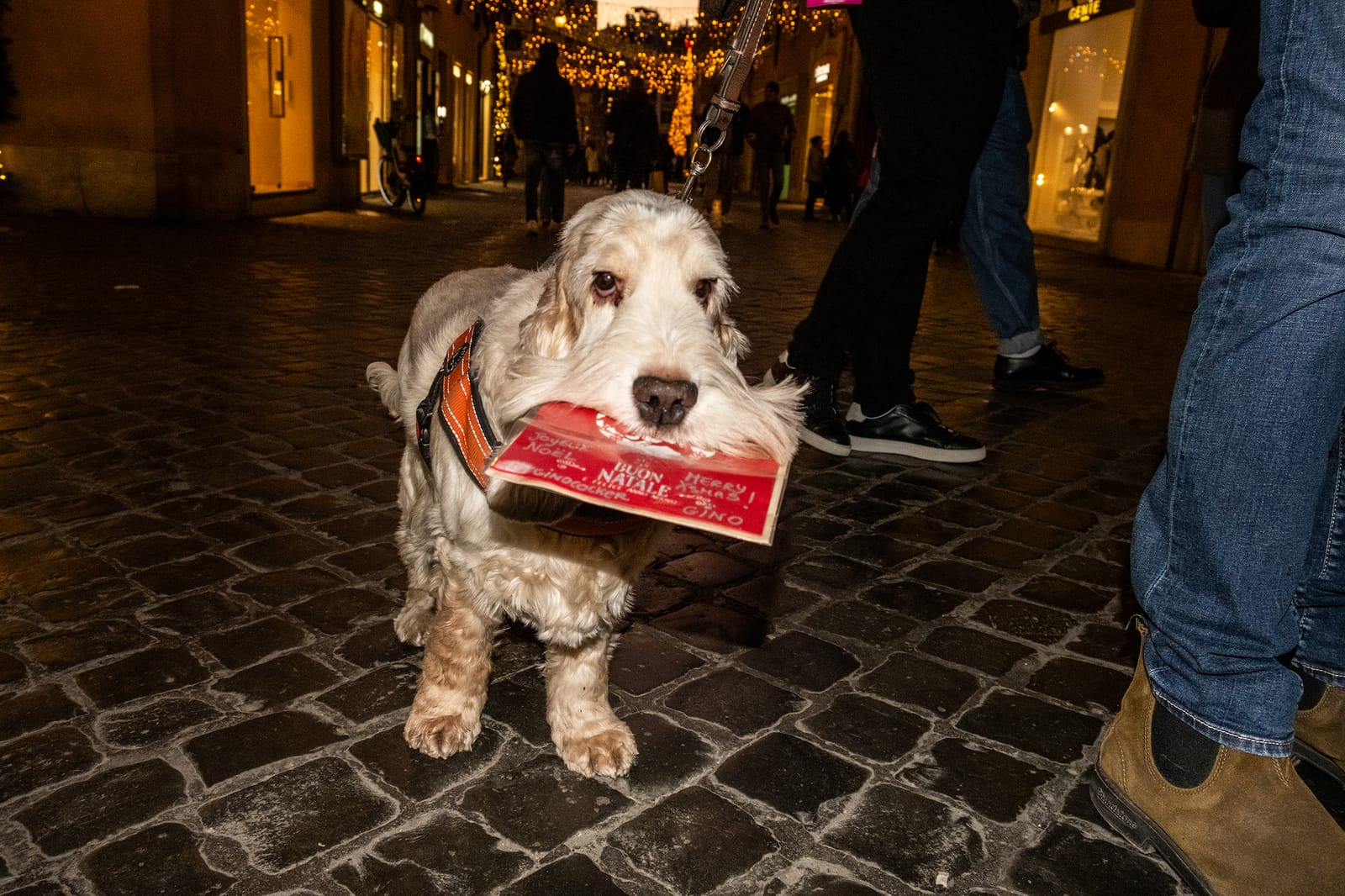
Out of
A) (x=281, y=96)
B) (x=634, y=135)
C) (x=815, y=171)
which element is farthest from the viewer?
(x=815, y=171)

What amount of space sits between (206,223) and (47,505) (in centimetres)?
1174

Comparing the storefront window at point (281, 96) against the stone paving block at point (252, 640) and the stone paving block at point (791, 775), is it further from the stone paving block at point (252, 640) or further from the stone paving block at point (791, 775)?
the stone paving block at point (791, 775)

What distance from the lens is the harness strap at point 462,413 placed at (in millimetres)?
2084

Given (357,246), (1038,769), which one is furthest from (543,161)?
(1038,769)

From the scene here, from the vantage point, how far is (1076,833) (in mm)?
2127

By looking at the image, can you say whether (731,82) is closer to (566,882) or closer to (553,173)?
(566,882)

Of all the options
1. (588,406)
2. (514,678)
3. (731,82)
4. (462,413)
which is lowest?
(514,678)

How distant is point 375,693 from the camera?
2.57 metres

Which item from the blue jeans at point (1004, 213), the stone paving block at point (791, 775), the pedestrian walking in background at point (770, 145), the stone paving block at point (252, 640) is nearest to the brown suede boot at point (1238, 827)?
the stone paving block at point (791, 775)

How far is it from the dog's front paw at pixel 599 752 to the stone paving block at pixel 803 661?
60cm

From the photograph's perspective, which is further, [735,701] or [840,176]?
[840,176]

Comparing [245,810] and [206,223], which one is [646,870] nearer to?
[245,810]

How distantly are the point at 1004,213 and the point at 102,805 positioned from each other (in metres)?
5.02

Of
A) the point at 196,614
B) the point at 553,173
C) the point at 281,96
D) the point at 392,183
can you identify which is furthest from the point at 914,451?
the point at 392,183
